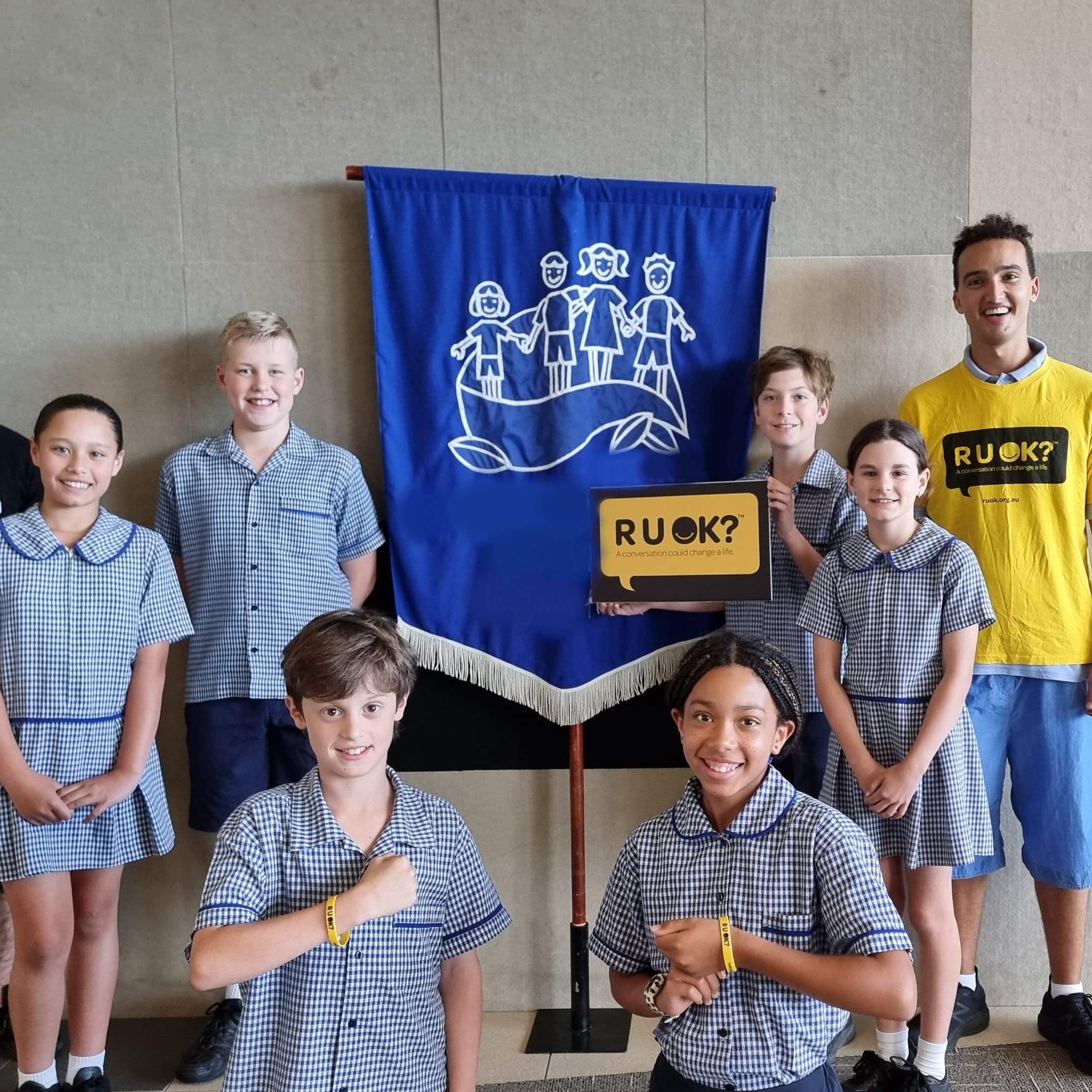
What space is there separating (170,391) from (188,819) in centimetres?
109

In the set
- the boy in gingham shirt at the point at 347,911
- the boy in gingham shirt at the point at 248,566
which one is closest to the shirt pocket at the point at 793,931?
the boy in gingham shirt at the point at 347,911

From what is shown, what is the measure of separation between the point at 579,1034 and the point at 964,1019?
2.96ft

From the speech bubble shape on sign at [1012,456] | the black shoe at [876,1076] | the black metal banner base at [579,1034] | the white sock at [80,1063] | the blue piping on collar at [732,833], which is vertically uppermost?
the speech bubble shape on sign at [1012,456]

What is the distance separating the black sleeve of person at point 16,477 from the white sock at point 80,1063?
123 cm

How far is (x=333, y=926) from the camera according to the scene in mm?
1278

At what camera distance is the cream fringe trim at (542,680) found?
2564mm

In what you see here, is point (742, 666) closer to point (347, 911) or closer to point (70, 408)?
point (347, 911)

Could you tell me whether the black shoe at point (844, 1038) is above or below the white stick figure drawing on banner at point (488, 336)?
below

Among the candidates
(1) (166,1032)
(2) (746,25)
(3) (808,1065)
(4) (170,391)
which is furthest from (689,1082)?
(2) (746,25)

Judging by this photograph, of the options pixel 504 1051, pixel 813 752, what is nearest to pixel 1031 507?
pixel 813 752

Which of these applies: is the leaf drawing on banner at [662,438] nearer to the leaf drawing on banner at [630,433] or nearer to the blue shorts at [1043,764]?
the leaf drawing on banner at [630,433]

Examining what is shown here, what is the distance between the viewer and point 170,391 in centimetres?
267

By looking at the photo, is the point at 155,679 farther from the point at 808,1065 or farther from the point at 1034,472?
the point at 1034,472

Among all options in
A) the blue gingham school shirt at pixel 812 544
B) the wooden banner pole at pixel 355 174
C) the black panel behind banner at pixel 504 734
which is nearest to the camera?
the blue gingham school shirt at pixel 812 544
